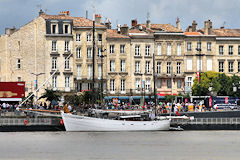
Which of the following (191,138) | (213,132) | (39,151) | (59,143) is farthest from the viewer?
(213,132)

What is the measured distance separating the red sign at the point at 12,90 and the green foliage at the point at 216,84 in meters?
25.5

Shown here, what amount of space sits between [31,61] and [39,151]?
152ft

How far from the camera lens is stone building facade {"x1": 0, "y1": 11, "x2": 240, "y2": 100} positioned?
9606cm

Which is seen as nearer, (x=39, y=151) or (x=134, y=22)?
(x=39, y=151)

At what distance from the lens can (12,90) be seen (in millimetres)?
87562

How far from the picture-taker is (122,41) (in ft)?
328

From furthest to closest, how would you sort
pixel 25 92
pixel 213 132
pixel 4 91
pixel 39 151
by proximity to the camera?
pixel 25 92, pixel 4 91, pixel 213 132, pixel 39 151

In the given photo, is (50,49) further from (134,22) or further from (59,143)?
(59,143)

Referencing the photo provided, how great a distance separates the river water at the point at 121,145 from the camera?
159 ft

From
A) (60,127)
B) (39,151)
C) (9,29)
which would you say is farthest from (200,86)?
(39,151)

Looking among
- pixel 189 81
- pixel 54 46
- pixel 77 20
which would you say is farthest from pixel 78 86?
pixel 189 81

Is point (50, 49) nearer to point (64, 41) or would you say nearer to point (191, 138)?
point (64, 41)

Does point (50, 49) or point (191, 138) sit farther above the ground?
point (50, 49)

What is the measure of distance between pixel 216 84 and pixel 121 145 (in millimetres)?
46440
